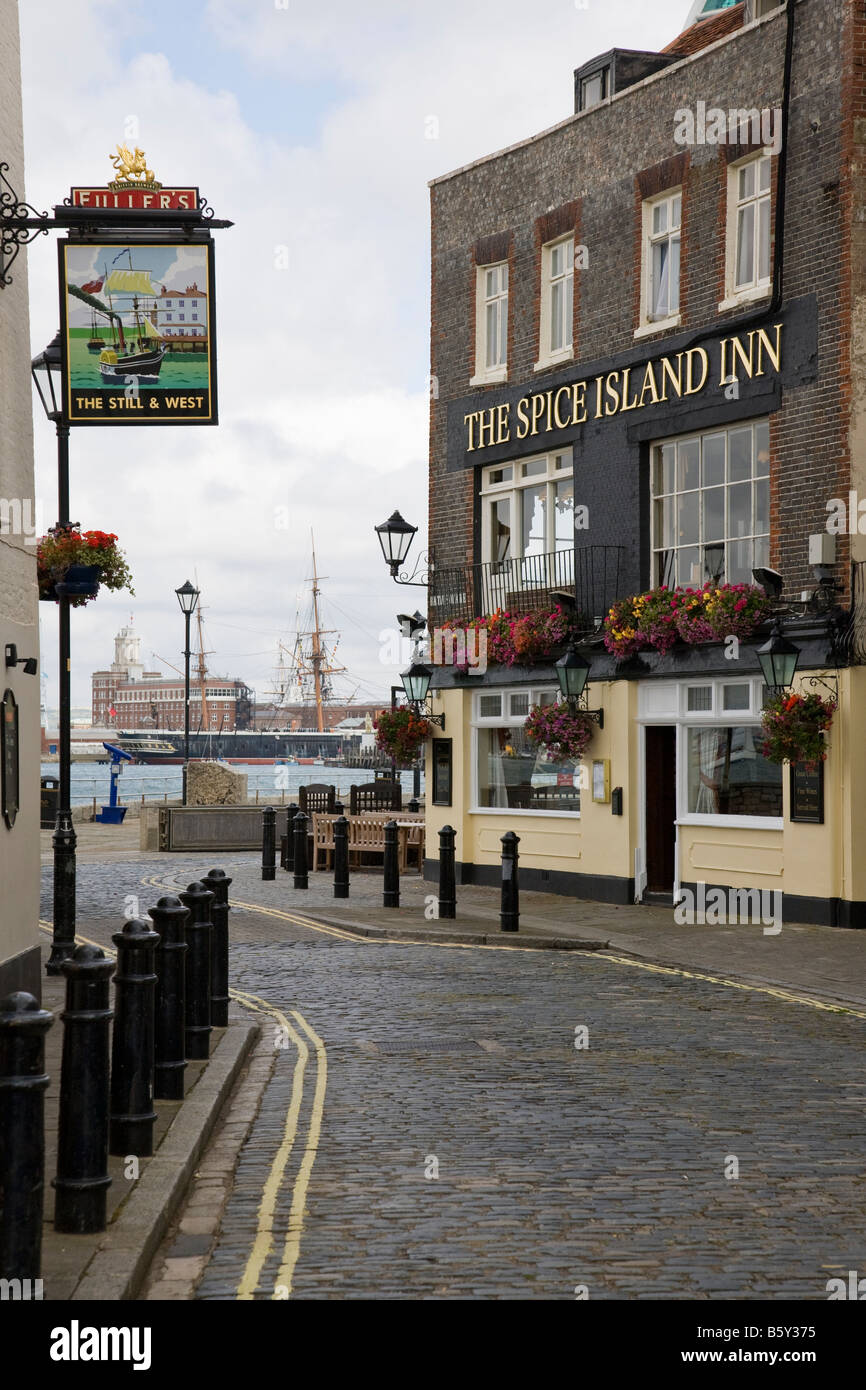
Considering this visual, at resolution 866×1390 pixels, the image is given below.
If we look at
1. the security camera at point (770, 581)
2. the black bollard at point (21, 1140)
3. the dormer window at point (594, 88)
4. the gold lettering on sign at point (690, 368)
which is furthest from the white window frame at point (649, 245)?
the black bollard at point (21, 1140)

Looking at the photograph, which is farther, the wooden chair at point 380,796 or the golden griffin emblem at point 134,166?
the wooden chair at point 380,796

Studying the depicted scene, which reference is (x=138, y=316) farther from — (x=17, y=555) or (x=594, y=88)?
(x=594, y=88)

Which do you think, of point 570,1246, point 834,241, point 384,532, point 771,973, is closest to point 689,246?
point 834,241

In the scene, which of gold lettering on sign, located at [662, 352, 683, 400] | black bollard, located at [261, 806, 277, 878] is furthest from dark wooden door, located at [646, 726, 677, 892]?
black bollard, located at [261, 806, 277, 878]

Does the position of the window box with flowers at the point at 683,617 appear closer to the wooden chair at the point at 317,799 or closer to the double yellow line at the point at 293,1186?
the double yellow line at the point at 293,1186

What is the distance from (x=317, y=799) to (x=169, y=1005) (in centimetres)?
2335

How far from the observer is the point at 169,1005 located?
7.98 meters

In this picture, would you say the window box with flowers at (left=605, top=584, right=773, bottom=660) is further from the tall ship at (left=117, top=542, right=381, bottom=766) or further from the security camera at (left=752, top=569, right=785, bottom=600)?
the tall ship at (left=117, top=542, right=381, bottom=766)

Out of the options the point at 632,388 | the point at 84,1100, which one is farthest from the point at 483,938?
the point at 84,1100

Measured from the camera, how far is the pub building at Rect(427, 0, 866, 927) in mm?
18094

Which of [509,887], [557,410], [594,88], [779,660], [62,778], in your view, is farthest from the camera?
[594,88]

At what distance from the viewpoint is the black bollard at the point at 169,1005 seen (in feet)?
26.2

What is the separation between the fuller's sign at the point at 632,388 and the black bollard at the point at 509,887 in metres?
6.80
